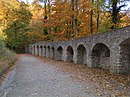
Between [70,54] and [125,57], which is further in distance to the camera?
[70,54]

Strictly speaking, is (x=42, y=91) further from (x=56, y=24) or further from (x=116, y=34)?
(x=56, y=24)

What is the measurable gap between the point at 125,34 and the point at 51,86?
15.6 feet

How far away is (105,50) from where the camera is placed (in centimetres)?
1512

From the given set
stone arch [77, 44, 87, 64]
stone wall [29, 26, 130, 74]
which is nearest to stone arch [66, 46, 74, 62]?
stone wall [29, 26, 130, 74]

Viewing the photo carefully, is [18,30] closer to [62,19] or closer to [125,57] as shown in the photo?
[62,19]

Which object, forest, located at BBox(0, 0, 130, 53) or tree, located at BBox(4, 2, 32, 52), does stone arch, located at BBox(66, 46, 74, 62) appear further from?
tree, located at BBox(4, 2, 32, 52)

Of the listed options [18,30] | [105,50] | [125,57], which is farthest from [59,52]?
[18,30]

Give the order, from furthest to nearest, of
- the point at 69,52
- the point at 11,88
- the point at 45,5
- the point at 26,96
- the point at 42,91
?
the point at 45,5 → the point at 69,52 → the point at 11,88 → the point at 42,91 → the point at 26,96

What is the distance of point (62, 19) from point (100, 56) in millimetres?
11945

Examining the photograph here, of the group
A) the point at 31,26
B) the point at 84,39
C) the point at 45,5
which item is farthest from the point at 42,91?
the point at 31,26

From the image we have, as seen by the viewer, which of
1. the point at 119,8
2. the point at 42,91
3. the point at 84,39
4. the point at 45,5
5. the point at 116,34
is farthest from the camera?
the point at 45,5

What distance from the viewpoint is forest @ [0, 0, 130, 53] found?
1869 cm

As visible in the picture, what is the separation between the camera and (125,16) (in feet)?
64.4

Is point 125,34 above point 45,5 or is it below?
below
